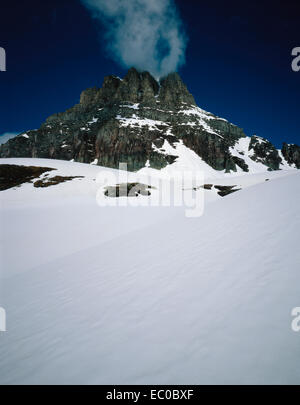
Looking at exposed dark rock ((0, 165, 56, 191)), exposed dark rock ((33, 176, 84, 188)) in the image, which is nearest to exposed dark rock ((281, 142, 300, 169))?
exposed dark rock ((33, 176, 84, 188))

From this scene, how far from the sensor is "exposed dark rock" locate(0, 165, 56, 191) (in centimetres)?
2423

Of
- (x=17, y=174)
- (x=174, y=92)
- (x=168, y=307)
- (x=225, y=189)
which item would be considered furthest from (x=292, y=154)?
(x=168, y=307)

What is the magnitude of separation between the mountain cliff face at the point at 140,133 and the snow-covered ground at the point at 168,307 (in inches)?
2916

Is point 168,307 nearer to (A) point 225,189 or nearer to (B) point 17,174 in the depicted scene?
(A) point 225,189

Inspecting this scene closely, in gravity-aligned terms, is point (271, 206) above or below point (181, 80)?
below

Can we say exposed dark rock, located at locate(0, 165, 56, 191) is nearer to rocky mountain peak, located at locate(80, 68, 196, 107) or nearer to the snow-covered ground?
the snow-covered ground

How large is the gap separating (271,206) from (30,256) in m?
11.1

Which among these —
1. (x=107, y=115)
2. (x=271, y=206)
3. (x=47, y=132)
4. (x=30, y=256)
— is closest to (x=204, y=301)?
(x=271, y=206)

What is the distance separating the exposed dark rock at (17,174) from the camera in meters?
24.2

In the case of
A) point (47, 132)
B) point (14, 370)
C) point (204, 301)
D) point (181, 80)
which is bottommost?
point (14, 370)

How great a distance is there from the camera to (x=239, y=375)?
6.97ft

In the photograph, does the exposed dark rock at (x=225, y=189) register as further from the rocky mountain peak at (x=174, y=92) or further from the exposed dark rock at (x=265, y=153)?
the rocky mountain peak at (x=174, y=92)

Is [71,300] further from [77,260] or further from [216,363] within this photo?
[216,363]

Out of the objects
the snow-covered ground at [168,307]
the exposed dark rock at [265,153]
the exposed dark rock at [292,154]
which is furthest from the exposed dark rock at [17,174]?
the exposed dark rock at [292,154]
